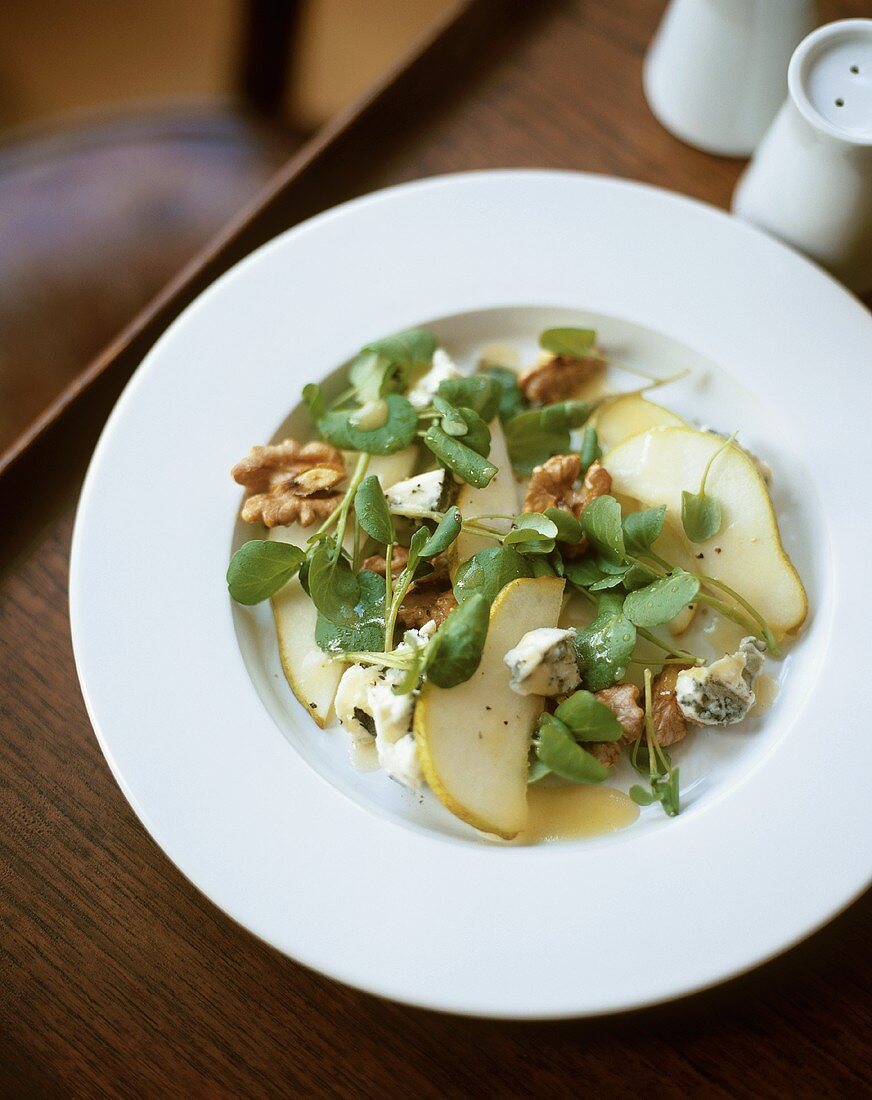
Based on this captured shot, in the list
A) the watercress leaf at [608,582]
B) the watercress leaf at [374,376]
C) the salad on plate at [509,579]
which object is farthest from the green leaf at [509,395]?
the watercress leaf at [608,582]

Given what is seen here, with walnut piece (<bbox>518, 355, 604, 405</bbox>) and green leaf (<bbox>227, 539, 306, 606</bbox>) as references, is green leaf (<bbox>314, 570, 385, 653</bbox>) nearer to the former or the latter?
green leaf (<bbox>227, 539, 306, 606</bbox>)

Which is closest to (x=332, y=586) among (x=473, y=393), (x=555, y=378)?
(x=473, y=393)

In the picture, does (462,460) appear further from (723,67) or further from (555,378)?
(723,67)

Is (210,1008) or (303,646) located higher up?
(303,646)

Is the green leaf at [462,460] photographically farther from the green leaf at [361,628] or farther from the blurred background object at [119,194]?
the blurred background object at [119,194]

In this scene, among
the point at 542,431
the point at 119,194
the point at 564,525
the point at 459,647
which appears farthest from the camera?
the point at 119,194

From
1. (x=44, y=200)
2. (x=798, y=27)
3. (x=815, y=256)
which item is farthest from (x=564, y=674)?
(x=44, y=200)

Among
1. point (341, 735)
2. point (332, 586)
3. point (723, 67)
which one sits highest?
point (723, 67)
